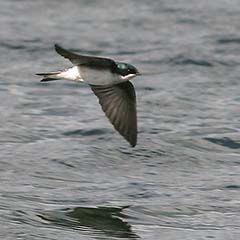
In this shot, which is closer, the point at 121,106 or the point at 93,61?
the point at 93,61

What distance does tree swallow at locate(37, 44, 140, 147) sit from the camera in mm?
9305

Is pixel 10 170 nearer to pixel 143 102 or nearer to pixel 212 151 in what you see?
pixel 212 151

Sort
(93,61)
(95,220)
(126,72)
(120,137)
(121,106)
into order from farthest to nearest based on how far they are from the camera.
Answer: (120,137) < (121,106) < (95,220) < (126,72) < (93,61)

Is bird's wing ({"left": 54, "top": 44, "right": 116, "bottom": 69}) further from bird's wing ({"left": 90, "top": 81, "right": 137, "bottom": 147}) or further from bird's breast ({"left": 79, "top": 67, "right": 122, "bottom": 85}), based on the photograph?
bird's wing ({"left": 90, "top": 81, "right": 137, "bottom": 147})

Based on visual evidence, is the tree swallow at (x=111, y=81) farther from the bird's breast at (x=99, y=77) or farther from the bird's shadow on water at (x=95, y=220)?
the bird's shadow on water at (x=95, y=220)

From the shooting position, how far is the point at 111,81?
30.8 ft

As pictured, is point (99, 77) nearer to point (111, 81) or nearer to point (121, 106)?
point (111, 81)

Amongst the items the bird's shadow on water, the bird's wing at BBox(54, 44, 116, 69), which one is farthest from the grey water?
the bird's wing at BBox(54, 44, 116, 69)

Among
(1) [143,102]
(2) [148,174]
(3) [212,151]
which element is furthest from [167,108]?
(2) [148,174]

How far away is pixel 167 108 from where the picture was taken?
44.8ft

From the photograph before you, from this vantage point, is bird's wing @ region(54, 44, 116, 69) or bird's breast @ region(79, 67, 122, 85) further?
bird's breast @ region(79, 67, 122, 85)

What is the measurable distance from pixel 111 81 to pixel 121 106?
0.61 m

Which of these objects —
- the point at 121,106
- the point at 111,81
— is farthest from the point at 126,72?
the point at 121,106

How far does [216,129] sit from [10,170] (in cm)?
266
